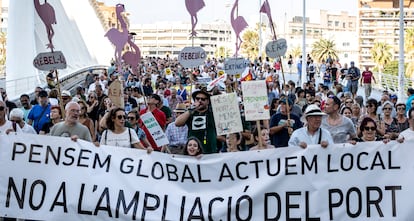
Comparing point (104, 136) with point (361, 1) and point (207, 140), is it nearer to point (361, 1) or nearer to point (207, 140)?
point (207, 140)

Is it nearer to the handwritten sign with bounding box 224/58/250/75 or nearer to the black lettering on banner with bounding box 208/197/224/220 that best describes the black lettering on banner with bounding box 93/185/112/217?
the black lettering on banner with bounding box 208/197/224/220

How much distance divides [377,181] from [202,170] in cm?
163

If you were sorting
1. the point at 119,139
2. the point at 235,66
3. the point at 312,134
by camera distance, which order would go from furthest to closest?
the point at 235,66
the point at 119,139
the point at 312,134

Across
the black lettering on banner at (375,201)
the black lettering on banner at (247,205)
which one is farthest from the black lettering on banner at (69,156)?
the black lettering on banner at (375,201)

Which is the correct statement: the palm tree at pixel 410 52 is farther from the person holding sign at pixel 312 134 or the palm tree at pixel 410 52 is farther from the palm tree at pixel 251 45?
the person holding sign at pixel 312 134

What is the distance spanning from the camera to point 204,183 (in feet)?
30.3

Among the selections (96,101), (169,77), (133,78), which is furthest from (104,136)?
(169,77)

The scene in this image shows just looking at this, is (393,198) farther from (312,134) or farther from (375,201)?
(312,134)

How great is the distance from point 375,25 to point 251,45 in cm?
3760

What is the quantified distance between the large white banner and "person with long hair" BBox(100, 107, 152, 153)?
0.97 m

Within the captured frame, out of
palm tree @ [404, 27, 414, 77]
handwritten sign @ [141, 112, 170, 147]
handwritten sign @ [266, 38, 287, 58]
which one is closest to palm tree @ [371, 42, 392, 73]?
palm tree @ [404, 27, 414, 77]

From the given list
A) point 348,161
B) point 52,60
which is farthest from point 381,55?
point 348,161

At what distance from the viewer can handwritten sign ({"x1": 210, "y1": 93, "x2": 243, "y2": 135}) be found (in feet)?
35.3

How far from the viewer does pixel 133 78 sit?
30.4m
